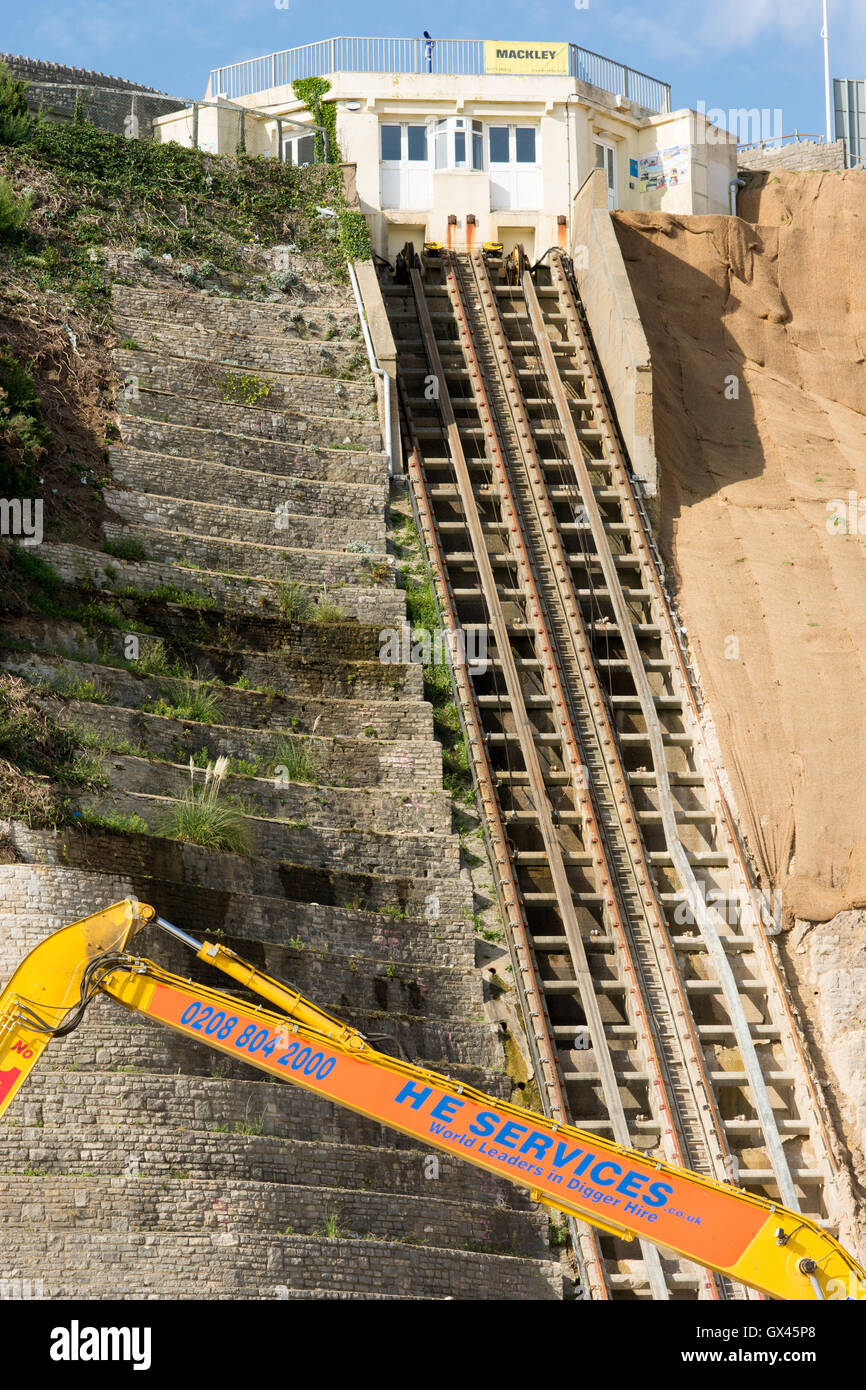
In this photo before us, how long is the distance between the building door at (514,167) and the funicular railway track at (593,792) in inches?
158

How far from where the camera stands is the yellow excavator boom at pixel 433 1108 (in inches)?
533

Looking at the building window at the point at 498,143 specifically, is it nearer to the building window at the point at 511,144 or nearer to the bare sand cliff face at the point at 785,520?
the building window at the point at 511,144

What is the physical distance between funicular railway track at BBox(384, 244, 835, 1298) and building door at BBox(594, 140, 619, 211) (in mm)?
5057

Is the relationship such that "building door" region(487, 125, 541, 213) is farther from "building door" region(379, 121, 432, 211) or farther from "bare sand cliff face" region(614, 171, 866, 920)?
"bare sand cliff face" region(614, 171, 866, 920)

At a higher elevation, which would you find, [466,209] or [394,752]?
[466,209]

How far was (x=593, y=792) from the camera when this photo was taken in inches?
908

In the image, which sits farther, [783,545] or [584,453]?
[584,453]

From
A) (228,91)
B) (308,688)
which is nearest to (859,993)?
(308,688)

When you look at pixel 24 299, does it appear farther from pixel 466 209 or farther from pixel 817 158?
pixel 817 158

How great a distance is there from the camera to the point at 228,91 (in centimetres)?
3612

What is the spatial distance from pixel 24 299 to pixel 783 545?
13537 millimetres

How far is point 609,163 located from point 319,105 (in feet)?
20.8

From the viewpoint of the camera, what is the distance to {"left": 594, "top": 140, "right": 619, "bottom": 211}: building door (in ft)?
114

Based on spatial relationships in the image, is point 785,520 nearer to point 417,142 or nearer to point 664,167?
point 664,167
